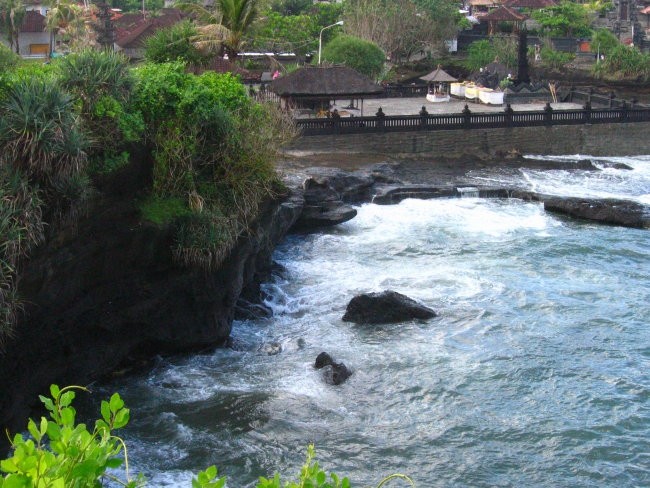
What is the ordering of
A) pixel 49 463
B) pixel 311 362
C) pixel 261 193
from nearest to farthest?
pixel 49 463, pixel 311 362, pixel 261 193

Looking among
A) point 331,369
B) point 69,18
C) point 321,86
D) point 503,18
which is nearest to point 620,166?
point 321,86

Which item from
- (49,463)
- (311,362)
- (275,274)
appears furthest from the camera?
(275,274)

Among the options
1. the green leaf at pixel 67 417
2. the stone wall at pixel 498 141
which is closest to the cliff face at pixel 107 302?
the green leaf at pixel 67 417

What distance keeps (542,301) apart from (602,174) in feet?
51.5

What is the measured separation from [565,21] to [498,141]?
30.1m

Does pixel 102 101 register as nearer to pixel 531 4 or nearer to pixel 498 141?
pixel 498 141

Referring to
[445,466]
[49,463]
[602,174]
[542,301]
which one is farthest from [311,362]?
[602,174]

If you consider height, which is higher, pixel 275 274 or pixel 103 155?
pixel 103 155

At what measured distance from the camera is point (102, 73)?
17.0m

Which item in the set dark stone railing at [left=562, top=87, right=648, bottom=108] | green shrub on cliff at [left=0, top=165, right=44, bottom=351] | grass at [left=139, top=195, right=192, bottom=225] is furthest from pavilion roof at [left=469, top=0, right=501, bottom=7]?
green shrub on cliff at [left=0, top=165, right=44, bottom=351]

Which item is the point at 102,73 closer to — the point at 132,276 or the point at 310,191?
the point at 132,276

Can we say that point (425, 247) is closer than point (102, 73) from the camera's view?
No

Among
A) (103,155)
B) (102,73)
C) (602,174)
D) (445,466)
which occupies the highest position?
(102,73)

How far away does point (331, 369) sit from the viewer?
684 inches
